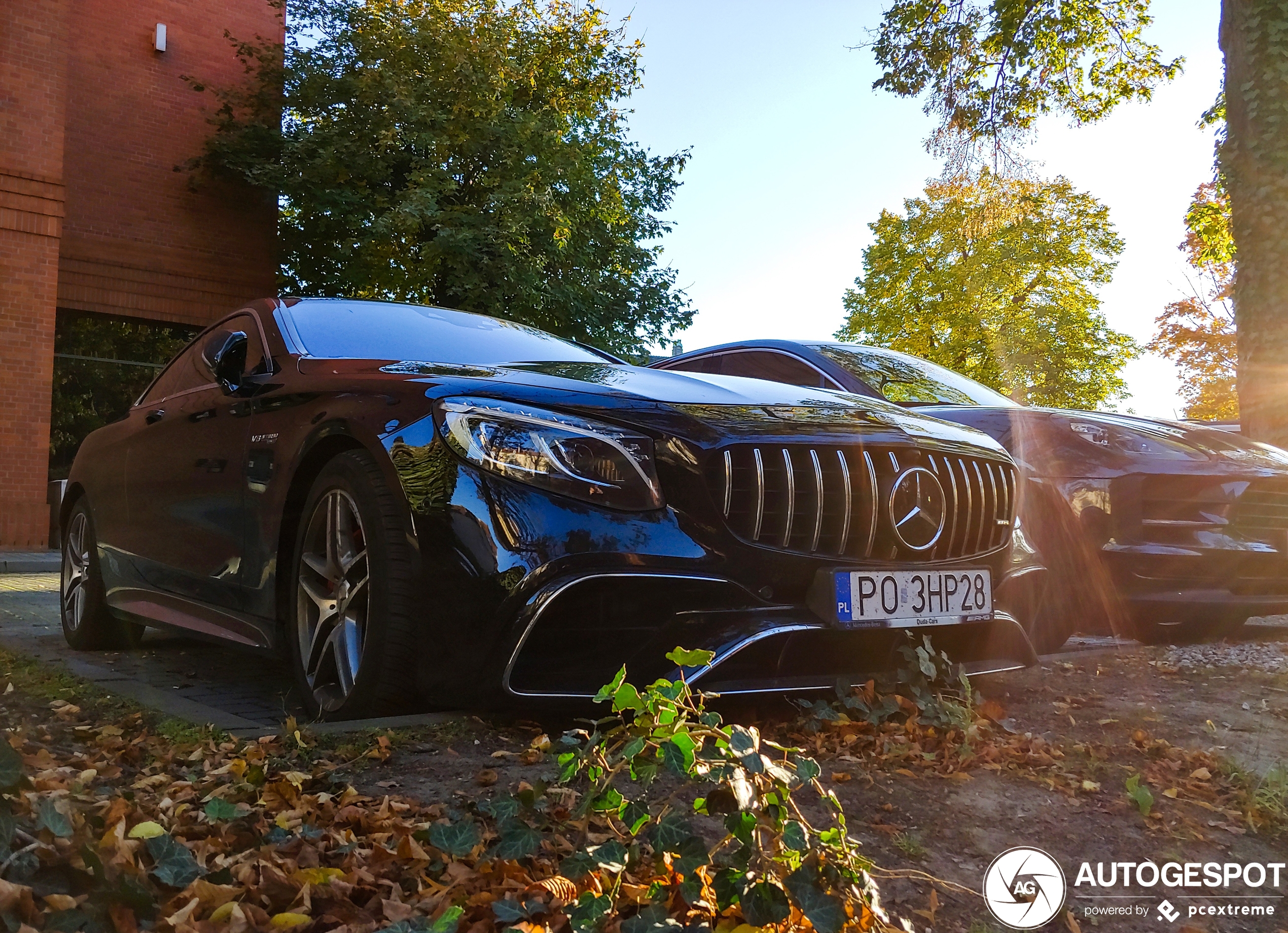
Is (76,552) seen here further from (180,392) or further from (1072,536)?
(1072,536)

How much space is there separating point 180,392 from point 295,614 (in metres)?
1.81

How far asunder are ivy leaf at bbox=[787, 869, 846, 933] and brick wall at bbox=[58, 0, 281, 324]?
57.4ft

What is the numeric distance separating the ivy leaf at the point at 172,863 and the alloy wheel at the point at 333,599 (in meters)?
1.07

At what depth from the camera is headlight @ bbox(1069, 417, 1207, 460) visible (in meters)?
5.08

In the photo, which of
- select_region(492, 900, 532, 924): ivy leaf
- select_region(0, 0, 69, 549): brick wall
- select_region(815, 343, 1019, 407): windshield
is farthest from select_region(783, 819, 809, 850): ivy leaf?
select_region(0, 0, 69, 549): brick wall

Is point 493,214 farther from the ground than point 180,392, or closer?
farther from the ground

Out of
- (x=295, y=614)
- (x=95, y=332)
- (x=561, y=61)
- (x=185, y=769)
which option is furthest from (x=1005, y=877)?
(x=561, y=61)

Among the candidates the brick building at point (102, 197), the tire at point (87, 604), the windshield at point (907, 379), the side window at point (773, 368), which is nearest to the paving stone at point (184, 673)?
the tire at point (87, 604)

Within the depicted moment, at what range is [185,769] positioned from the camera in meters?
2.66

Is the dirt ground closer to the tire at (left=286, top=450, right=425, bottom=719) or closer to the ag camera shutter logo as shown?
the ag camera shutter logo

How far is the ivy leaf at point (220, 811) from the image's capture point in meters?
2.17

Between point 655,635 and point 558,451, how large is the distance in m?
0.53

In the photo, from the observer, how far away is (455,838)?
2.08 metres

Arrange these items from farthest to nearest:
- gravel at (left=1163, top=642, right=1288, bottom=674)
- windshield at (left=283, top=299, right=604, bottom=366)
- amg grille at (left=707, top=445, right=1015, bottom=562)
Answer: gravel at (left=1163, top=642, right=1288, bottom=674), windshield at (left=283, top=299, right=604, bottom=366), amg grille at (left=707, top=445, right=1015, bottom=562)
